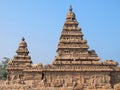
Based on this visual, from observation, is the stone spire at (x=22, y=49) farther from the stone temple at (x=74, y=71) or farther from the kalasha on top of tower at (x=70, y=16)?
the kalasha on top of tower at (x=70, y=16)

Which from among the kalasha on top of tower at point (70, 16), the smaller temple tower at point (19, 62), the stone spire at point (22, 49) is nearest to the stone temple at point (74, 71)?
the kalasha on top of tower at point (70, 16)

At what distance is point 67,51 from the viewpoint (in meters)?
55.5

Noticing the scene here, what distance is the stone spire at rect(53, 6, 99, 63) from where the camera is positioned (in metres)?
54.7

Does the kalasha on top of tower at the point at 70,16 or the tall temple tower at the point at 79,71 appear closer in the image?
the tall temple tower at the point at 79,71

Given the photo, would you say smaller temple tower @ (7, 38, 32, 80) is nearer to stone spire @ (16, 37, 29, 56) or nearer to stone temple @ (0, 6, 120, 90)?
stone spire @ (16, 37, 29, 56)

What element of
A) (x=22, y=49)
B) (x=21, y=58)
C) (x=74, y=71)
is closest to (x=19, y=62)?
(x=21, y=58)

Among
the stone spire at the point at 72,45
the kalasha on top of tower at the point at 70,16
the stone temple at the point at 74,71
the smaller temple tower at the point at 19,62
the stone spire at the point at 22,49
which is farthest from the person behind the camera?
the stone spire at the point at 22,49

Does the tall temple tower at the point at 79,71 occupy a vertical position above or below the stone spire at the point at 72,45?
below

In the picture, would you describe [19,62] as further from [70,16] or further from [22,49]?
[70,16]

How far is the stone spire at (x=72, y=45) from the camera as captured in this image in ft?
180

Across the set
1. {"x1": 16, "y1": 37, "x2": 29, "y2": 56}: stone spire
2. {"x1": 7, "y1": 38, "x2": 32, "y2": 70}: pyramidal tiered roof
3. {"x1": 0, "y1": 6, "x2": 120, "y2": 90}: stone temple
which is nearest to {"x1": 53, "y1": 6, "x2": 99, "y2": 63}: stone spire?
{"x1": 0, "y1": 6, "x2": 120, "y2": 90}: stone temple

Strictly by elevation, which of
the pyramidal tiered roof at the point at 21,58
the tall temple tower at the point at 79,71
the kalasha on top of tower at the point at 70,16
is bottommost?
the tall temple tower at the point at 79,71

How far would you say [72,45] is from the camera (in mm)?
55906

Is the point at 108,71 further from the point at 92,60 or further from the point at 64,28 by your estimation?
the point at 64,28
